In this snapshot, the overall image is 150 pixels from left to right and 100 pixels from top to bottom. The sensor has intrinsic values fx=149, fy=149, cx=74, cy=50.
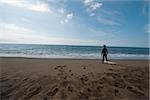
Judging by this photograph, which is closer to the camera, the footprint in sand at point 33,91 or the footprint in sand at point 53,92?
the footprint in sand at point 33,91

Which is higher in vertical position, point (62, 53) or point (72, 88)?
point (62, 53)

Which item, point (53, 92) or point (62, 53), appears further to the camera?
point (62, 53)

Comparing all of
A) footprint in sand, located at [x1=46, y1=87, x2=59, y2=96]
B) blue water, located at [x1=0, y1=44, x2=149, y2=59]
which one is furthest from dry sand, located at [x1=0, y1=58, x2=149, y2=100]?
blue water, located at [x1=0, y1=44, x2=149, y2=59]

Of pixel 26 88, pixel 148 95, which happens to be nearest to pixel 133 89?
pixel 148 95

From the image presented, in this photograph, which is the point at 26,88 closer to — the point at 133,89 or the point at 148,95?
the point at 133,89

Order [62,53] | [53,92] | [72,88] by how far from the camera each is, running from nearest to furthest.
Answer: [53,92]
[72,88]
[62,53]

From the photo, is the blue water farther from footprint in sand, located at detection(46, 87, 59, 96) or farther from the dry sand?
footprint in sand, located at detection(46, 87, 59, 96)

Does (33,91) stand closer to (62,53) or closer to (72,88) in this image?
(72,88)

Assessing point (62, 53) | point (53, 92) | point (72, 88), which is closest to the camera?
point (53, 92)

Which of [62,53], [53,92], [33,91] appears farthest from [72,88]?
[62,53]

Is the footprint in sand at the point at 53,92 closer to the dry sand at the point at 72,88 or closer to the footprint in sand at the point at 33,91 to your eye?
the dry sand at the point at 72,88

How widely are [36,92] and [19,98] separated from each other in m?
0.69

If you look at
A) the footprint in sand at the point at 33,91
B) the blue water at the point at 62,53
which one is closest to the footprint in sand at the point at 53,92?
the footprint in sand at the point at 33,91

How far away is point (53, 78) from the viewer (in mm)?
7785
